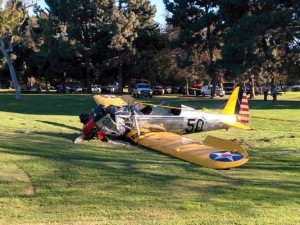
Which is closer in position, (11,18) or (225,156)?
(225,156)

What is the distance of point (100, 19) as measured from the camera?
2680 inches

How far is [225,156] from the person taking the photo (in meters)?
9.15

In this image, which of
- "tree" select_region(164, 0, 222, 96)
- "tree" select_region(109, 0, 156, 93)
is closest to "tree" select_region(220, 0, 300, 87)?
"tree" select_region(164, 0, 222, 96)

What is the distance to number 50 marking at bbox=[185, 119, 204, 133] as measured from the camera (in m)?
14.9

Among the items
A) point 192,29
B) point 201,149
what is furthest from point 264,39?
point 201,149

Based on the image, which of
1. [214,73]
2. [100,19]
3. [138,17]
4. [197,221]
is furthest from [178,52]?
[197,221]

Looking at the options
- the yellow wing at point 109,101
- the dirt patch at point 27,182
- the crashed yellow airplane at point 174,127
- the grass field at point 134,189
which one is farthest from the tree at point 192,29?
the dirt patch at point 27,182

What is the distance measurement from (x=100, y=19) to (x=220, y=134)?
5476 centimetres

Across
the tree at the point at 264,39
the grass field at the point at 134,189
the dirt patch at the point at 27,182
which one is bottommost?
the grass field at the point at 134,189

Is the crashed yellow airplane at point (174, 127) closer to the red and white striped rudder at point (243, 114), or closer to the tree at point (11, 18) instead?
the red and white striped rudder at point (243, 114)

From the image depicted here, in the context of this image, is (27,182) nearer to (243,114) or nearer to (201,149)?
(201,149)

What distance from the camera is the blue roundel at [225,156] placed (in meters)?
8.95

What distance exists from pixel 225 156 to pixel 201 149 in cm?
96

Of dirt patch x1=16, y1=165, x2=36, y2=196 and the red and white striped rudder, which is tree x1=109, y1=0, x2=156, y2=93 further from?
dirt patch x1=16, y1=165, x2=36, y2=196
